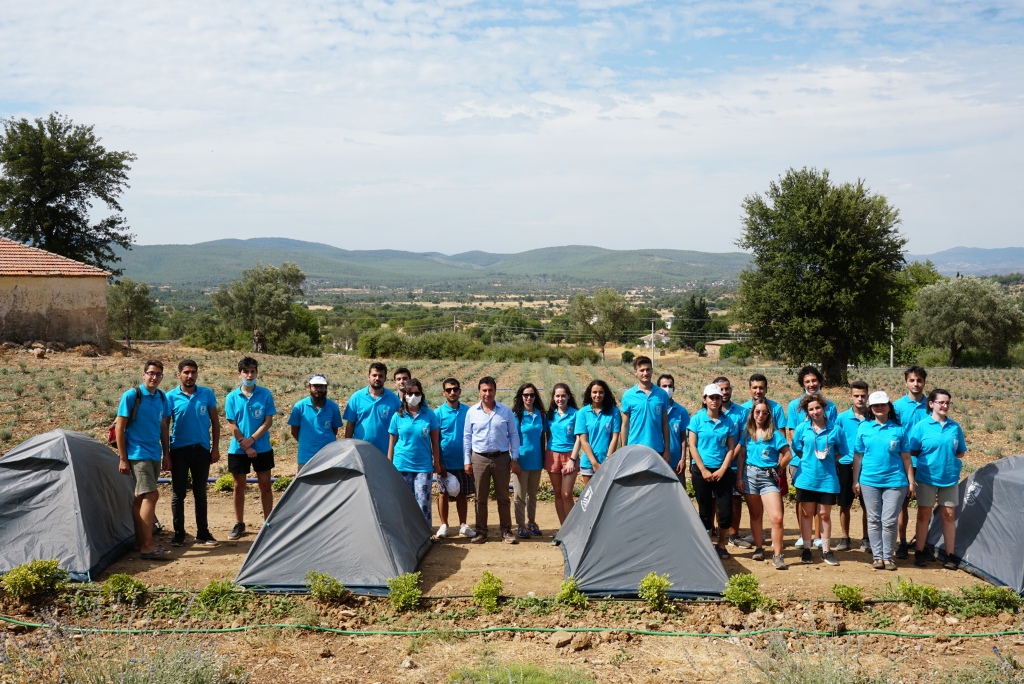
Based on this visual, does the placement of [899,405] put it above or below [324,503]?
above

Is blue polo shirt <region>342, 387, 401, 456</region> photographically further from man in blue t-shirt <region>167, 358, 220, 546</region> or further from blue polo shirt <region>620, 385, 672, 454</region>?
blue polo shirt <region>620, 385, 672, 454</region>

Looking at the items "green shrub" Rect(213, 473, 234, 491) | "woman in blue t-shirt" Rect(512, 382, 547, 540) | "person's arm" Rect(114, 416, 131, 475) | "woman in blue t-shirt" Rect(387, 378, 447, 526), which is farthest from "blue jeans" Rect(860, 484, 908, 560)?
"green shrub" Rect(213, 473, 234, 491)

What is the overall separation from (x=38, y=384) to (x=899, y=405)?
19.0m

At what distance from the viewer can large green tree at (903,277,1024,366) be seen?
5525 cm

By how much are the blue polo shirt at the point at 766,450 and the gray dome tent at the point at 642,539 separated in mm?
1038

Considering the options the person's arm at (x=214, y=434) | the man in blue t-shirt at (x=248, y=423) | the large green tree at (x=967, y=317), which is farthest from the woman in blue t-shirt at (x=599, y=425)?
the large green tree at (x=967, y=317)

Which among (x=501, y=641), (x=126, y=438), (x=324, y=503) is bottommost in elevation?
(x=501, y=641)

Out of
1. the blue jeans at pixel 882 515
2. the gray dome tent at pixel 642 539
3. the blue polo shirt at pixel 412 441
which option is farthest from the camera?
the blue polo shirt at pixel 412 441

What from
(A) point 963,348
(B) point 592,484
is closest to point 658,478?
(B) point 592,484

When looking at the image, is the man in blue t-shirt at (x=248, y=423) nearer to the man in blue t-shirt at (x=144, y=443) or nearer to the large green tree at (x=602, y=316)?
the man in blue t-shirt at (x=144, y=443)

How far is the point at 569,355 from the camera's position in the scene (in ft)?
173

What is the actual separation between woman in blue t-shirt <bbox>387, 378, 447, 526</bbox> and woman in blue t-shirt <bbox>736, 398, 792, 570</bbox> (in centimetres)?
340

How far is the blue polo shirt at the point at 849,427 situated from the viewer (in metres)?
8.63

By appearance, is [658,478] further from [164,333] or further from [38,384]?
[164,333]
